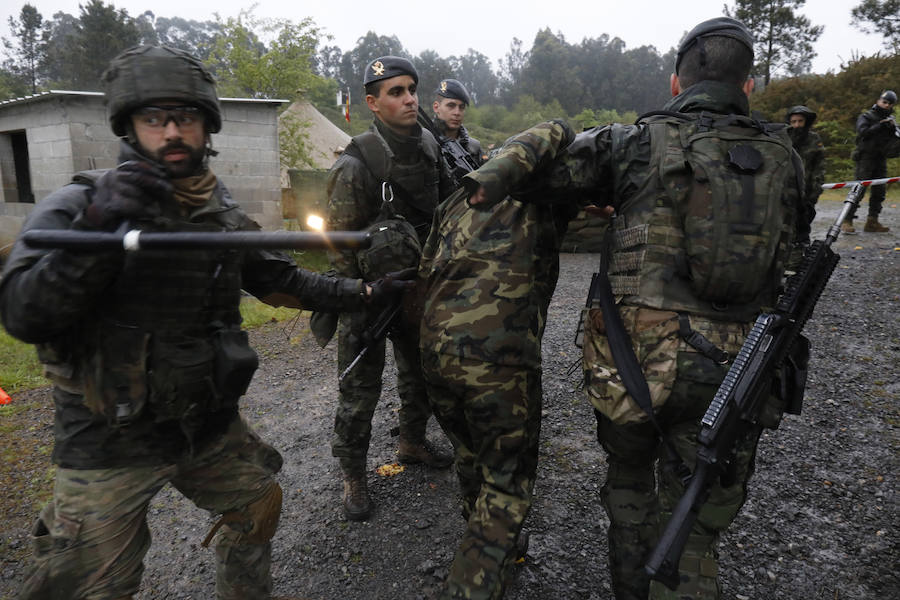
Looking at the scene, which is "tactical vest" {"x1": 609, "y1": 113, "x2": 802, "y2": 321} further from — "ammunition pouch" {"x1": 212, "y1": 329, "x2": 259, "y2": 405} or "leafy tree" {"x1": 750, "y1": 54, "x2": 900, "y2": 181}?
"leafy tree" {"x1": 750, "y1": 54, "x2": 900, "y2": 181}

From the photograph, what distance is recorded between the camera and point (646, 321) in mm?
2059

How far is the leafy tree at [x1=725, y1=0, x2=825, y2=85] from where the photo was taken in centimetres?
3262

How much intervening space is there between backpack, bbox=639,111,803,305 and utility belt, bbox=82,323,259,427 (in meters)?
1.71

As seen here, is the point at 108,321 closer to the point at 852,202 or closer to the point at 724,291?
the point at 724,291

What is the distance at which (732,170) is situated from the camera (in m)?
1.95

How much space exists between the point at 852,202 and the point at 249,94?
2572 cm

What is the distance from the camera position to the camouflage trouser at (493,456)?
212 cm

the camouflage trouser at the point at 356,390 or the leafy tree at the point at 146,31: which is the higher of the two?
the leafy tree at the point at 146,31

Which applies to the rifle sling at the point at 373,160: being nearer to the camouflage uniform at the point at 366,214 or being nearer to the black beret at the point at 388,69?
the camouflage uniform at the point at 366,214

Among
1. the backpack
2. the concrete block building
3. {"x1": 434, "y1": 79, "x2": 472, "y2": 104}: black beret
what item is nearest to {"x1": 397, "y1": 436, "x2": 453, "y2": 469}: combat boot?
the backpack

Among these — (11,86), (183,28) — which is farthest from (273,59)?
(183,28)

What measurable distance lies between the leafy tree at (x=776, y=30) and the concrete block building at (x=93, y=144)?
33541 millimetres

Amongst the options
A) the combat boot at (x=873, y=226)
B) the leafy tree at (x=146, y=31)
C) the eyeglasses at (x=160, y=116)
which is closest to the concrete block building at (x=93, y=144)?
the eyeglasses at (x=160, y=116)

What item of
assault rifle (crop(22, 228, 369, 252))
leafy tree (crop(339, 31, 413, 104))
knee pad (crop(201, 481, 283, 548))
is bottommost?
knee pad (crop(201, 481, 283, 548))
